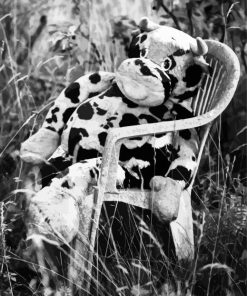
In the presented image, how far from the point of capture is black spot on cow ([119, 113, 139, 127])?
1949mm

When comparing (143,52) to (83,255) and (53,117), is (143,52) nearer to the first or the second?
(53,117)

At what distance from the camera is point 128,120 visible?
1951mm

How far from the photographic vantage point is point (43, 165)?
2021 mm

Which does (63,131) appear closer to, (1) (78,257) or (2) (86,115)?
(2) (86,115)

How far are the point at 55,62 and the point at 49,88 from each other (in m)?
0.16

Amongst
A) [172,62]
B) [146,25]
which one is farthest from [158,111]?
[146,25]

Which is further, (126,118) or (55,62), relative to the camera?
(55,62)

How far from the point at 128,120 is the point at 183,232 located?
340mm

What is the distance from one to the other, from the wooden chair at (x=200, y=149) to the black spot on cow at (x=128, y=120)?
9cm

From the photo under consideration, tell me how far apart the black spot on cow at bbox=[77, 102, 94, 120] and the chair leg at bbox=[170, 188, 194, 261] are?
33 cm

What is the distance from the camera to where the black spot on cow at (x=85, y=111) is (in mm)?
1966

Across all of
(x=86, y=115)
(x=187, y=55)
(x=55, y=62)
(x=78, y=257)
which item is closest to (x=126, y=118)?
(x=86, y=115)

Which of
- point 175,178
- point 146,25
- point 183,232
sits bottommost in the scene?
point 183,232

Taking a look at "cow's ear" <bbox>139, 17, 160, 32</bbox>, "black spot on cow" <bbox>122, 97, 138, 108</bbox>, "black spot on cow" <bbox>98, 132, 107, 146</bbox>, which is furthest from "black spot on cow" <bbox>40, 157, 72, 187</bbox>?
"cow's ear" <bbox>139, 17, 160, 32</bbox>
